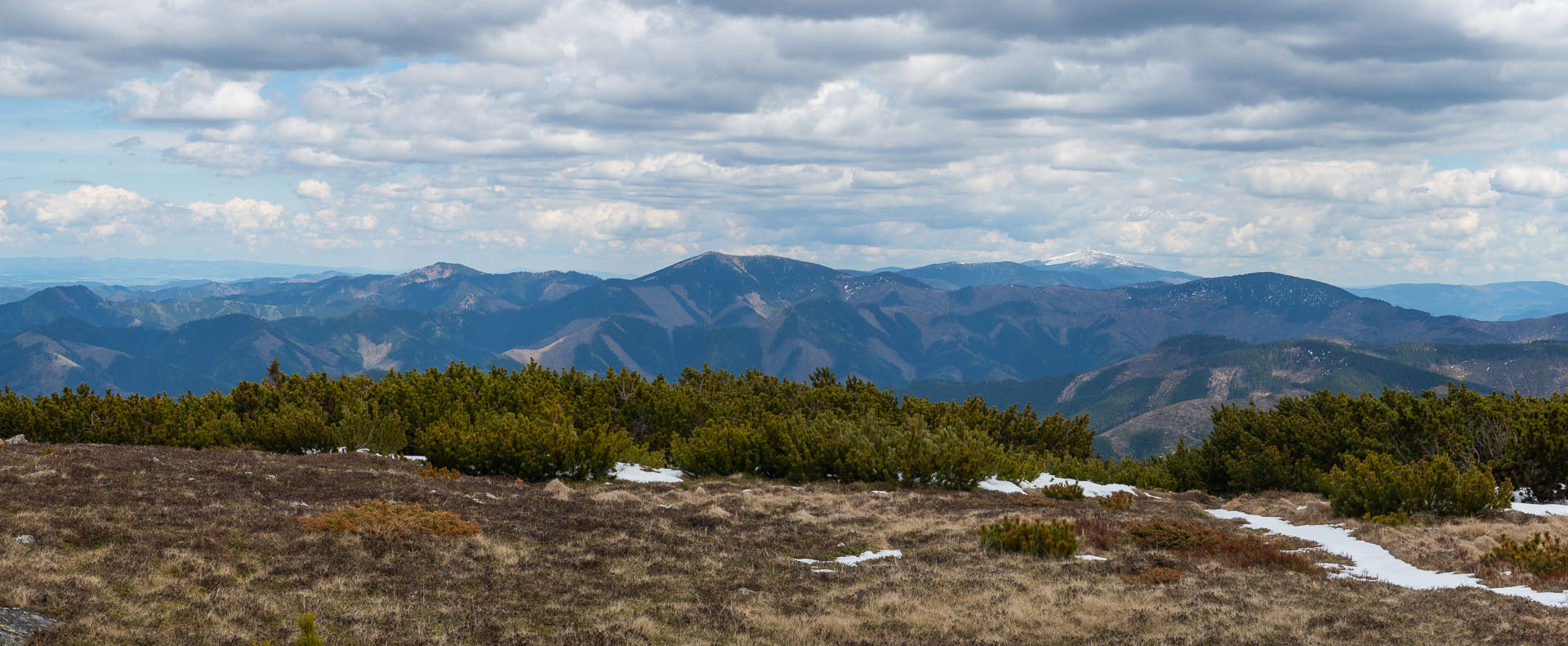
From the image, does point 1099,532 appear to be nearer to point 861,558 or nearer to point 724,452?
point 861,558

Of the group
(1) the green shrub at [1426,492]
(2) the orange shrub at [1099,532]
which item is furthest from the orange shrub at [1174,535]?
(1) the green shrub at [1426,492]

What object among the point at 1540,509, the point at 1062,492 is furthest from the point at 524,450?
the point at 1540,509

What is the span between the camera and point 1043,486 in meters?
28.5

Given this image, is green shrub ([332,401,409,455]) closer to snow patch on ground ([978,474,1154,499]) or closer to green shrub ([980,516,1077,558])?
snow patch on ground ([978,474,1154,499])

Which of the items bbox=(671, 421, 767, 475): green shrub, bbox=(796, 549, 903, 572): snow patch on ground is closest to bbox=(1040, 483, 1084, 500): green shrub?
bbox=(671, 421, 767, 475): green shrub

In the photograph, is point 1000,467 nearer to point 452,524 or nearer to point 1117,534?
point 1117,534

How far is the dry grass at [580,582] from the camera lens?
10.0 metres

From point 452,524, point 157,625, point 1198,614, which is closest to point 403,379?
point 452,524

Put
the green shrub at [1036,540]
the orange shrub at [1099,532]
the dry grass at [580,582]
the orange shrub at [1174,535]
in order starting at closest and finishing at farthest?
the dry grass at [580,582]
the green shrub at [1036,540]
the orange shrub at [1174,535]
the orange shrub at [1099,532]

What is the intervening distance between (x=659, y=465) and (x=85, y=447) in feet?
47.5

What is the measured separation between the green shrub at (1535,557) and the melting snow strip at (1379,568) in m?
0.70

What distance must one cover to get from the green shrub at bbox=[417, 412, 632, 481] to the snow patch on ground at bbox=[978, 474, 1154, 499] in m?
10.8

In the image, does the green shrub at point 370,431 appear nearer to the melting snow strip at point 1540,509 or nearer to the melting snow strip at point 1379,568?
the melting snow strip at point 1379,568

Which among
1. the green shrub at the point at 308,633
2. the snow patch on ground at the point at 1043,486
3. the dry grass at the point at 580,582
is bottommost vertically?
the snow patch on ground at the point at 1043,486
